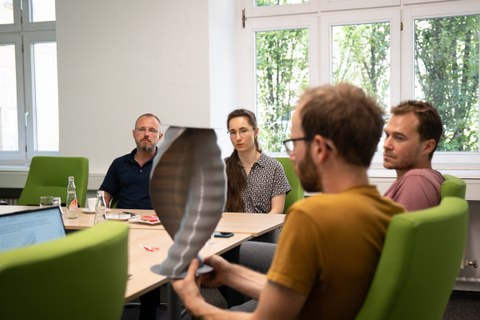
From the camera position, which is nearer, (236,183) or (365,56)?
(236,183)

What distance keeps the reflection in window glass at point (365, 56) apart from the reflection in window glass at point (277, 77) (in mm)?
276

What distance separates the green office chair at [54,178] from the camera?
373 centimetres

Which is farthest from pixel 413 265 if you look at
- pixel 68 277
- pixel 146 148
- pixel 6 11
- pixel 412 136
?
pixel 6 11

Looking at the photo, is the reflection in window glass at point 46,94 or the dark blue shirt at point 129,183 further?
the reflection in window glass at point 46,94

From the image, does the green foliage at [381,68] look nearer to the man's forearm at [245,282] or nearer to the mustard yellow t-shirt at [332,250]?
the man's forearm at [245,282]

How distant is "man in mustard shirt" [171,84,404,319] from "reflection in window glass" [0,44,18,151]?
473 cm

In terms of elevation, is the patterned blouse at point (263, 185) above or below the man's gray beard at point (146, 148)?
below

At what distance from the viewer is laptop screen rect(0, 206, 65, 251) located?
1.79 metres

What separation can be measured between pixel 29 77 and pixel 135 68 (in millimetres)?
1503

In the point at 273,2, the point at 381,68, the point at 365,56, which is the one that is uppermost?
the point at 273,2

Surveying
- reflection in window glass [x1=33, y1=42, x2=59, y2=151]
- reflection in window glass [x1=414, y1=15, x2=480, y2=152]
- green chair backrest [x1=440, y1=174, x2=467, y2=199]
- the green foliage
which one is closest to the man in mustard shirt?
green chair backrest [x1=440, y1=174, x2=467, y2=199]

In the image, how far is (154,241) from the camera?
242cm

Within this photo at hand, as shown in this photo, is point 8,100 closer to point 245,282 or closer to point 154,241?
point 154,241

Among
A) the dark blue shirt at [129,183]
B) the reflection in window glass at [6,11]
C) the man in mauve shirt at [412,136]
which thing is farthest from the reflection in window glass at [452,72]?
the reflection in window glass at [6,11]
